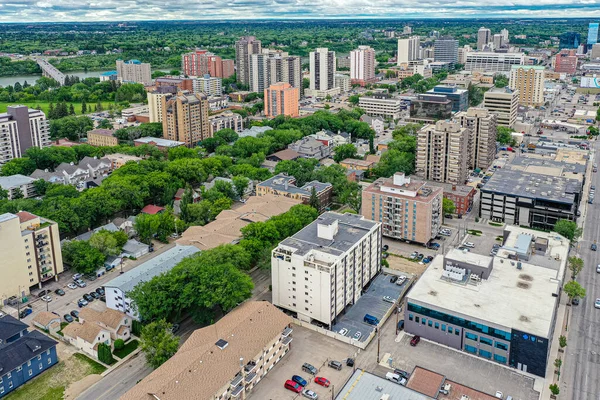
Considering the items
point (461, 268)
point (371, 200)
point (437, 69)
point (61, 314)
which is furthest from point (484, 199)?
point (437, 69)

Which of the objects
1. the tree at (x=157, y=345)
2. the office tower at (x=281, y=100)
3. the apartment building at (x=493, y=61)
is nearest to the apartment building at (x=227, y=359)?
the tree at (x=157, y=345)

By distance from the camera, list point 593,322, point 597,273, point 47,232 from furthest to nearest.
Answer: point 597,273 → point 47,232 → point 593,322

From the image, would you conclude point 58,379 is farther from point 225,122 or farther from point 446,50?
point 446,50

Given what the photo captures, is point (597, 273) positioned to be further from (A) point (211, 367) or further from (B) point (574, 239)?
(A) point (211, 367)

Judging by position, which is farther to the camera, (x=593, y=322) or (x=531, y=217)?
(x=531, y=217)

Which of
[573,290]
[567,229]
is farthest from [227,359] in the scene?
[567,229]

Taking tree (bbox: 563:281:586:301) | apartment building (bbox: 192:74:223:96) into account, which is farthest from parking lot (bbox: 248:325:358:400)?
apartment building (bbox: 192:74:223:96)

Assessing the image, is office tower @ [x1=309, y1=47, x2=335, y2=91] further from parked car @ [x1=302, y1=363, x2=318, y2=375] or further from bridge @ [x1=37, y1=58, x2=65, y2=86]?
parked car @ [x1=302, y1=363, x2=318, y2=375]

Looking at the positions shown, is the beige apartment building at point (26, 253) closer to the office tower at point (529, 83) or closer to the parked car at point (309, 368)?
the parked car at point (309, 368)
